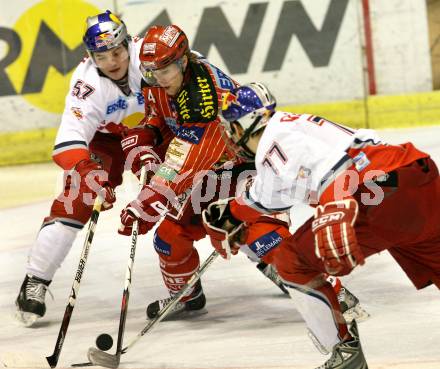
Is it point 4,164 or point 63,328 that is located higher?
point 63,328

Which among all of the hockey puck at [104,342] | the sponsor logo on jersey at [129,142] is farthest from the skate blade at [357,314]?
the sponsor logo on jersey at [129,142]

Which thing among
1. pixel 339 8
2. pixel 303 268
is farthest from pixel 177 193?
pixel 339 8

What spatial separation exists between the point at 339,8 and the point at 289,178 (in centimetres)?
526

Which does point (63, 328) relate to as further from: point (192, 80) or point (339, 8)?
point (339, 8)

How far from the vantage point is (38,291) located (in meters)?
4.57

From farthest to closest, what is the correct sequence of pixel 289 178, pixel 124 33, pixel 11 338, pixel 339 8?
pixel 339 8 → pixel 124 33 → pixel 11 338 → pixel 289 178

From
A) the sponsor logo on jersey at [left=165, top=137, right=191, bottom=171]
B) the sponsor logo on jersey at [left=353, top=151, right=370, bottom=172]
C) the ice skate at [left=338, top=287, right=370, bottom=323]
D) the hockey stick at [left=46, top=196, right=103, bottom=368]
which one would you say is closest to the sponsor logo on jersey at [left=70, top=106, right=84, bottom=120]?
the hockey stick at [left=46, top=196, right=103, bottom=368]

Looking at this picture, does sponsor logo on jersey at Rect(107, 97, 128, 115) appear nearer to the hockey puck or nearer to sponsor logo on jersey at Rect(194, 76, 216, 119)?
sponsor logo on jersey at Rect(194, 76, 216, 119)

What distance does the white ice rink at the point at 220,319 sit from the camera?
12.3ft

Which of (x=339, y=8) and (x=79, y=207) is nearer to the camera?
(x=79, y=207)

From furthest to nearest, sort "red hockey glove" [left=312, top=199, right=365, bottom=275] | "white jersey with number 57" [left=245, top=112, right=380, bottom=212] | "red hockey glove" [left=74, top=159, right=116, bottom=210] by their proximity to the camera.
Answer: "red hockey glove" [left=74, top=159, right=116, bottom=210]
"white jersey with number 57" [left=245, top=112, right=380, bottom=212]
"red hockey glove" [left=312, top=199, right=365, bottom=275]

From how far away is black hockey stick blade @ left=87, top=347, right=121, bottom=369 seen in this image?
3.76 metres

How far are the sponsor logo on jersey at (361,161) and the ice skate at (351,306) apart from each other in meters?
1.06

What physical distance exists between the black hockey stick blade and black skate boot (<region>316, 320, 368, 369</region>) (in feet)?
2.90
